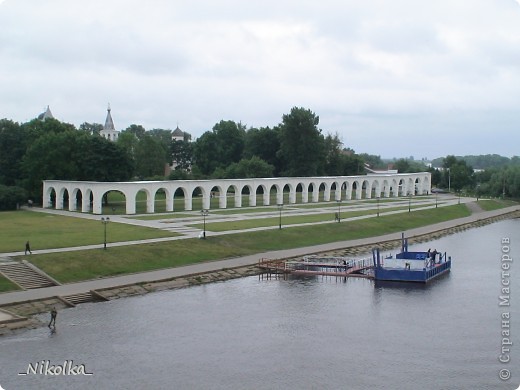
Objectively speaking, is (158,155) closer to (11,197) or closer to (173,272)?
(11,197)

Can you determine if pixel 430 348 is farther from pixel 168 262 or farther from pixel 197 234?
pixel 197 234

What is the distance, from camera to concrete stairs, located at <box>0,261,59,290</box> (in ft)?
121

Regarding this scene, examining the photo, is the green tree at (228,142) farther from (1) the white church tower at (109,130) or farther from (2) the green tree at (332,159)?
(1) the white church tower at (109,130)

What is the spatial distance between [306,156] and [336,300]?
66.8 m

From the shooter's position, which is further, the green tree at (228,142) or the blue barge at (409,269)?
the green tree at (228,142)

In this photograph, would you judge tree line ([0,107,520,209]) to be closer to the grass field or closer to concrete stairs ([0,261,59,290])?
the grass field

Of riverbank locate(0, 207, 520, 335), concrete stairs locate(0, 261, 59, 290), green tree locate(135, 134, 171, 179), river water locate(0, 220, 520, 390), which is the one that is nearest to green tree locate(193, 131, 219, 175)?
green tree locate(135, 134, 171, 179)

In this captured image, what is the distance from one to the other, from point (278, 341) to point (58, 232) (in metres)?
26.9

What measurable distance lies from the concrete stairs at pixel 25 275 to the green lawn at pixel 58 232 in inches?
174

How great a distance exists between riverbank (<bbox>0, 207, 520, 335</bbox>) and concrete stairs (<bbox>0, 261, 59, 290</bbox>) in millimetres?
873

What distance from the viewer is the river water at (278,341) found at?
25.1m

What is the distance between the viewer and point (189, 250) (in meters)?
47.2

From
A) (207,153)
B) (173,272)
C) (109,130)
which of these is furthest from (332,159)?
(173,272)

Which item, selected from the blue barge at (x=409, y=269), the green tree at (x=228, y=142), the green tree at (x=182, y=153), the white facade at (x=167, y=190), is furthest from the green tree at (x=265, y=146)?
the blue barge at (x=409, y=269)
